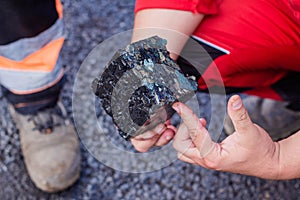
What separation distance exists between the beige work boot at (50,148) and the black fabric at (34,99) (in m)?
0.02

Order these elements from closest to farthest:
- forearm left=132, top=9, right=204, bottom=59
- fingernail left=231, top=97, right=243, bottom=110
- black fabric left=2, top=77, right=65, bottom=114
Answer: fingernail left=231, top=97, right=243, bottom=110
forearm left=132, top=9, right=204, bottom=59
black fabric left=2, top=77, right=65, bottom=114

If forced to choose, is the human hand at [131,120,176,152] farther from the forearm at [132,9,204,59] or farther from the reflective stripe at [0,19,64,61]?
the reflective stripe at [0,19,64,61]

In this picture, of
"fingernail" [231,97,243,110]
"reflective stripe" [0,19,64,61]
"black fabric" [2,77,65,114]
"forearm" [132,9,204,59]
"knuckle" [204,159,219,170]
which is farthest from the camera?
"black fabric" [2,77,65,114]

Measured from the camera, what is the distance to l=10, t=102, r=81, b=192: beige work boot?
132 centimetres

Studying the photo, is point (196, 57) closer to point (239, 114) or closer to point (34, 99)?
point (239, 114)

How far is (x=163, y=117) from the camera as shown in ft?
3.10

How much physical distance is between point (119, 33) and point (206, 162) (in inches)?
29.2

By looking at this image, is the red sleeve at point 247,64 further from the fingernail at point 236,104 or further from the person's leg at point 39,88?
the person's leg at point 39,88

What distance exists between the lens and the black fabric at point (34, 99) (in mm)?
1312

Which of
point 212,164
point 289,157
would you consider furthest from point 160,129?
point 289,157

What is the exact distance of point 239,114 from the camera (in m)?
0.84

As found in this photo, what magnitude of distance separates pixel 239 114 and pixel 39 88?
0.63 m

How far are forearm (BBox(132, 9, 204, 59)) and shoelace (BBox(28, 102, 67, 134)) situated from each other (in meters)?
0.43

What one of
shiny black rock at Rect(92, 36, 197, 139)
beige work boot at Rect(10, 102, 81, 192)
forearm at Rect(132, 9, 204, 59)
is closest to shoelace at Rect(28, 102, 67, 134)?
beige work boot at Rect(10, 102, 81, 192)
